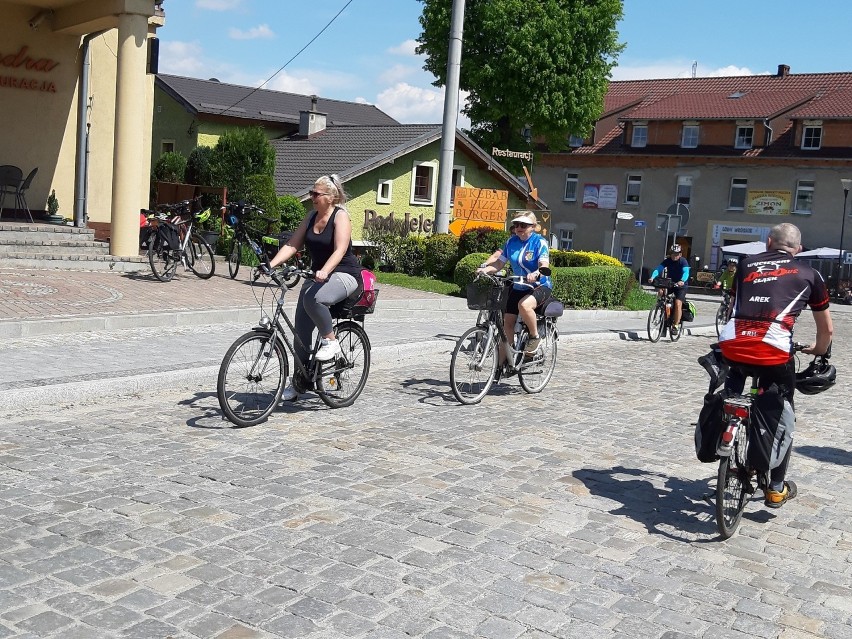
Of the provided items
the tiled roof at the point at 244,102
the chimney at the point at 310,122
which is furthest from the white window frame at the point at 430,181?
the tiled roof at the point at 244,102

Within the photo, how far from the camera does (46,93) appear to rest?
20.0 meters

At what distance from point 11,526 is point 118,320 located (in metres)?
6.73

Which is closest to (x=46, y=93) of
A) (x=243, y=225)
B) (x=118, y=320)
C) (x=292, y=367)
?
(x=243, y=225)

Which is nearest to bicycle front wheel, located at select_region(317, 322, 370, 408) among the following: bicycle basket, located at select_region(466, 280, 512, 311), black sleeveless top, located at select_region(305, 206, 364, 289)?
black sleeveless top, located at select_region(305, 206, 364, 289)

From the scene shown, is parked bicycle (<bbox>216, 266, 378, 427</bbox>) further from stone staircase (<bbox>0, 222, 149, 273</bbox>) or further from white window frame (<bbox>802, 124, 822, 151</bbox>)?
white window frame (<bbox>802, 124, 822, 151</bbox>)

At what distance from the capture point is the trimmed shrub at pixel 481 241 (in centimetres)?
2216

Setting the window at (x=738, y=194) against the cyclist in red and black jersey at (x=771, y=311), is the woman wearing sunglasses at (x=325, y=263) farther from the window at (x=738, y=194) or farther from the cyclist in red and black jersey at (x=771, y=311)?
the window at (x=738, y=194)

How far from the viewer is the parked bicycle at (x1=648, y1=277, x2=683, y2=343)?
17.3 metres

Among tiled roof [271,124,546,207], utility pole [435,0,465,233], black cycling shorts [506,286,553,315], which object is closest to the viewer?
black cycling shorts [506,286,553,315]

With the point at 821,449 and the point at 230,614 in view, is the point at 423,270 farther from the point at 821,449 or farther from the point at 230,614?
the point at 230,614

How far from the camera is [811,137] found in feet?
162

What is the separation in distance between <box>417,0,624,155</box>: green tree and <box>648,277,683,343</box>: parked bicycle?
91.5 ft

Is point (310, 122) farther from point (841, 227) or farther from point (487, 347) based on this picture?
point (487, 347)

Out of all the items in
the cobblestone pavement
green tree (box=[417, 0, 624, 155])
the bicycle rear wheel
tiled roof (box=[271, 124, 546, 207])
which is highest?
green tree (box=[417, 0, 624, 155])
